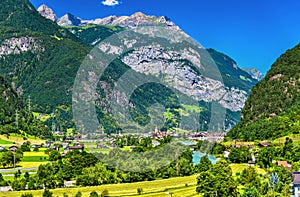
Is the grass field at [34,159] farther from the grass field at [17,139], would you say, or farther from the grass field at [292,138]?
the grass field at [292,138]

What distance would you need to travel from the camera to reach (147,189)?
172ft

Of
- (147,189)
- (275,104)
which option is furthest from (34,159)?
(275,104)

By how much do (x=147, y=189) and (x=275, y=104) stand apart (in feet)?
225

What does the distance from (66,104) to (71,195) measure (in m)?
153

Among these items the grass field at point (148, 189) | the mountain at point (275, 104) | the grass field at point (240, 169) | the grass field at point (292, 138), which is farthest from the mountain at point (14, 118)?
the grass field at point (292, 138)

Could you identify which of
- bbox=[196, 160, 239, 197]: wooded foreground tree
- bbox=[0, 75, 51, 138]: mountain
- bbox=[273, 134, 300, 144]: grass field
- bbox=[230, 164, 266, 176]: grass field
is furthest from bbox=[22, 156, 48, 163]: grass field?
bbox=[273, 134, 300, 144]: grass field

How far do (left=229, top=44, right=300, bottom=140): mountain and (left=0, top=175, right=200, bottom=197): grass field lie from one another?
124 ft

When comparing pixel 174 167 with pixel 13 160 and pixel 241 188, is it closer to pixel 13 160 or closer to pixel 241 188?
pixel 241 188

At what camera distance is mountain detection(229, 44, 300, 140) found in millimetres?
91500

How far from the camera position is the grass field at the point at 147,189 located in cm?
4912

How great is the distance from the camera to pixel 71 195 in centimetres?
4816

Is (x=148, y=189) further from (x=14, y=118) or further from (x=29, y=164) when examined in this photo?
(x=14, y=118)

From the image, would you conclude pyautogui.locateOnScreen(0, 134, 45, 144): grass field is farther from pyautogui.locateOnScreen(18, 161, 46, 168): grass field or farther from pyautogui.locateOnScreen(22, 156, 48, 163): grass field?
pyautogui.locateOnScreen(18, 161, 46, 168): grass field

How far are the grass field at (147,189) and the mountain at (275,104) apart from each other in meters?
37.8
